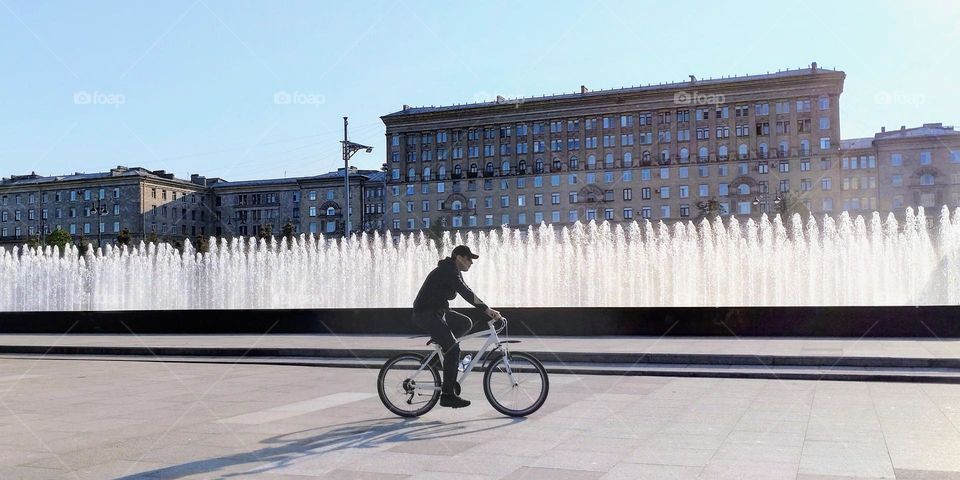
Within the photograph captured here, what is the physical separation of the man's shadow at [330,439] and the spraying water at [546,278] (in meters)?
14.6

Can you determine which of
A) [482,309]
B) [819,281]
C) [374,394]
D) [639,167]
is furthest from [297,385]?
[639,167]

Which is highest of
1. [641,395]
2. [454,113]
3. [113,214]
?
[454,113]

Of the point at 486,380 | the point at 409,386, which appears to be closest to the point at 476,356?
the point at 486,380

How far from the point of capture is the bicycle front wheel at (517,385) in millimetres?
8305

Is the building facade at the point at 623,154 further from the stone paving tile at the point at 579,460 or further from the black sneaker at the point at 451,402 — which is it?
the stone paving tile at the point at 579,460

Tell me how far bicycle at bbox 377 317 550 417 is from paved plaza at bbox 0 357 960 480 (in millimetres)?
179

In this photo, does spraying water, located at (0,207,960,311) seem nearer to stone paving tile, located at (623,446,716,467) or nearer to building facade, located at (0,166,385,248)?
stone paving tile, located at (623,446,716,467)

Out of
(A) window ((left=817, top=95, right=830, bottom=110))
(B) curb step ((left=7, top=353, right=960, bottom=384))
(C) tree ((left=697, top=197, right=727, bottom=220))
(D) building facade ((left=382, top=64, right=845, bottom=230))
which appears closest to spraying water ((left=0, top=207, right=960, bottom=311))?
(B) curb step ((left=7, top=353, right=960, bottom=384))

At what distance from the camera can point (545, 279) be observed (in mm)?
31391

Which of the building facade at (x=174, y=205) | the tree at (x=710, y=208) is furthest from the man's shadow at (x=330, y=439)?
the building facade at (x=174, y=205)

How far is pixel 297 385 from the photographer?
11.2 m

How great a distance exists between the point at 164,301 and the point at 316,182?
256ft

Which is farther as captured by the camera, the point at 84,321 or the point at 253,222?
the point at 253,222

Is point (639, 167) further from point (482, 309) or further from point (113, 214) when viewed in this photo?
point (482, 309)
